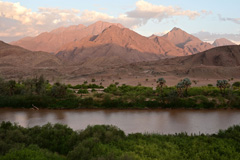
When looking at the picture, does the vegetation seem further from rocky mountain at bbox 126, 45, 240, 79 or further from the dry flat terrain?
rocky mountain at bbox 126, 45, 240, 79

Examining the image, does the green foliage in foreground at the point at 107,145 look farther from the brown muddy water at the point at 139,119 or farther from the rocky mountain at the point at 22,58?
the rocky mountain at the point at 22,58

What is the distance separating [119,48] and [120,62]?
121ft

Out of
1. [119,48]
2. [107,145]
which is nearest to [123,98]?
[107,145]

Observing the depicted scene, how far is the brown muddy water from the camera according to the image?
20.3 metres

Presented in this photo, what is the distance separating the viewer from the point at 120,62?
360 feet

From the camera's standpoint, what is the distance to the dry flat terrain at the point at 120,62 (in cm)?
Result: 6191

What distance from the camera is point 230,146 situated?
13023 millimetres

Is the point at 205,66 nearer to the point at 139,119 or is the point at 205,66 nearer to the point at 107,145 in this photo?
the point at 139,119

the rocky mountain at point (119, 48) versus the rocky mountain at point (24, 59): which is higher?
the rocky mountain at point (119, 48)

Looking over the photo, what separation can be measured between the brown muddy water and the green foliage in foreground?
15.9ft

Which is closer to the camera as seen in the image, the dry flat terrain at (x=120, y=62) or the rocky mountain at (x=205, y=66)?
the dry flat terrain at (x=120, y=62)

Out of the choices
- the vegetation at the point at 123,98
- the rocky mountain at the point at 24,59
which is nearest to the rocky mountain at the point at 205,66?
the vegetation at the point at 123,98

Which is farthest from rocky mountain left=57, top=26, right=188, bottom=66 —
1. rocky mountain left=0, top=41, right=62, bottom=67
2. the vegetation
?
the vegetation

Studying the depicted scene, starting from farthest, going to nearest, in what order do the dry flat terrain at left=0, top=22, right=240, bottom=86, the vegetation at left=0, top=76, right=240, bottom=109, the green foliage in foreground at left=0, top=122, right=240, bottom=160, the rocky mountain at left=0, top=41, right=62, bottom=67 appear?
the rocky mountain at left=0, top=41, right=62, bottom=67
the dry flat terrain at left=0, top=22, right=240, bottom=86
the vegetation at left=0, top=76, right=240, bottom=109
the green foliage in foreground at left=0, top=122, right=240, bottom=160
